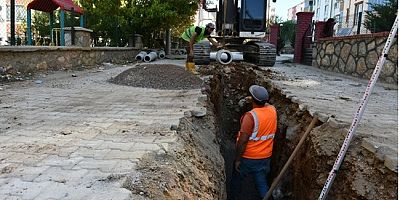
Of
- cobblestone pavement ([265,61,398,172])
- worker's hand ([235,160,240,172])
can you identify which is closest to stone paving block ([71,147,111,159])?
worker's hand ([235,160,240,172])

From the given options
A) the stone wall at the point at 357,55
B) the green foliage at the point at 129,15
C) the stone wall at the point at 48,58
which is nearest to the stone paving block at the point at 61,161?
the stone wall at the point at 48,58

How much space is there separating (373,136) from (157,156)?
2.19 metres

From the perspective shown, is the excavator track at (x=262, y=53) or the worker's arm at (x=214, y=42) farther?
the excavator track at (x=262, y=53)

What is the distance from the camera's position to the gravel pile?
762 centimetres

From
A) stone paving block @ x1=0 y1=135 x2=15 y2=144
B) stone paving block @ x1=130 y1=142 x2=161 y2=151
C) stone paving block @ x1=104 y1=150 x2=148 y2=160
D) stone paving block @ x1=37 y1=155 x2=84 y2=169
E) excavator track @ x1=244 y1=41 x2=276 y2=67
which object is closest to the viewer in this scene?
stone paving block @ x1=37 y1=155 x2=84 y2=169

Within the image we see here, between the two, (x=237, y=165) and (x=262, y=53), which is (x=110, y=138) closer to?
(x=237, y=165)

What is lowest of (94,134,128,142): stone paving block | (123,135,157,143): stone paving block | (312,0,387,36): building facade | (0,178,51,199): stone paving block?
(0,178,51,199): stone paving block

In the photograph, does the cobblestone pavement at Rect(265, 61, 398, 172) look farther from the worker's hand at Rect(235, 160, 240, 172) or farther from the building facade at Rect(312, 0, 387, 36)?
the building facade at Rect(312, 0, 387, 36)

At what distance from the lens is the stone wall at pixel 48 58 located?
8086 millimetres

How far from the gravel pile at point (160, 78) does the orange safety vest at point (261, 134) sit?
9.51 feet

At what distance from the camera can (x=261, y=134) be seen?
183 inches

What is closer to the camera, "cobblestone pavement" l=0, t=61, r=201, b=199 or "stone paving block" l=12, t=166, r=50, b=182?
"cobblestone pavement" l=0, t=61, r=201, b=199

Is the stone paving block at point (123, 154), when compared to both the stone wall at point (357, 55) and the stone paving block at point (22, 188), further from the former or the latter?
the stone wall at point (357, 55)

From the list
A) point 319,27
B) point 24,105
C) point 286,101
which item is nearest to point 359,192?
point 286,101
